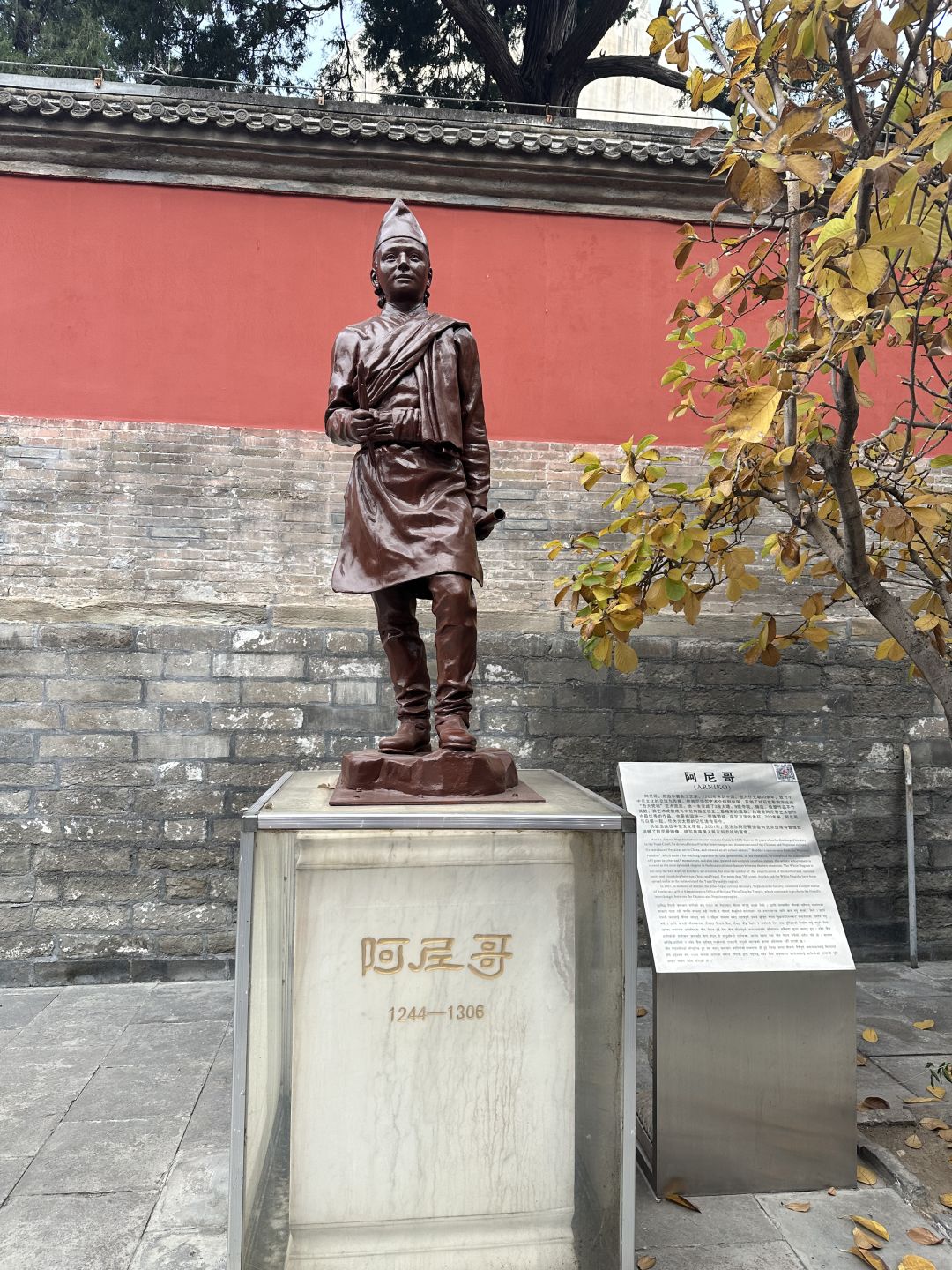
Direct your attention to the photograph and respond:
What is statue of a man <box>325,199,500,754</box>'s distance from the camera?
2.57 metres

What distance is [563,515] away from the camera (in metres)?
4.84

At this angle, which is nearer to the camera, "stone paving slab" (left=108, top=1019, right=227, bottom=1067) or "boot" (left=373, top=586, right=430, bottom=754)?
"boot" (left=373, top=586, right=430, bottom=754)

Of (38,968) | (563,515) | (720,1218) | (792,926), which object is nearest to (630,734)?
(563,515)

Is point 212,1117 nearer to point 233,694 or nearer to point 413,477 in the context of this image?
point 233,694

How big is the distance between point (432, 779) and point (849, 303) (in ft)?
5.08

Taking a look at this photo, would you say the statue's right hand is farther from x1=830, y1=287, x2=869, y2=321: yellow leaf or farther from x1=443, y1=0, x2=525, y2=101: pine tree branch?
x1=443, y1=0, x2=525, y2=101: pine tree branch

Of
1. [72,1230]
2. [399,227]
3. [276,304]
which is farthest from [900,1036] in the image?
[276,304]

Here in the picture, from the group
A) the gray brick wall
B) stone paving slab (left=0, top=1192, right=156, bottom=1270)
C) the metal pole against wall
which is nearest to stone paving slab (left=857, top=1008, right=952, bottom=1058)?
the metal pole against wall

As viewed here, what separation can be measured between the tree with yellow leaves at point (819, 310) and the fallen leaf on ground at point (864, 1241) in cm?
143

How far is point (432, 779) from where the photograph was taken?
245 centimetres

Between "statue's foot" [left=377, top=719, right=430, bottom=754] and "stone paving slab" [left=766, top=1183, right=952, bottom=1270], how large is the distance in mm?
1618

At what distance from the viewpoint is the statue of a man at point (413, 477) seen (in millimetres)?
2572

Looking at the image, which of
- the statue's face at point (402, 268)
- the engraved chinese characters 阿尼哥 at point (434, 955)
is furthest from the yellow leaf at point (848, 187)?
the engraved chinese characters 阿尼哥 at point (434, 955)

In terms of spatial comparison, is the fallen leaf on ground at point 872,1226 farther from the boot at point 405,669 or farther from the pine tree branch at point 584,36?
the pine tree branch at point 584,36
